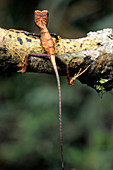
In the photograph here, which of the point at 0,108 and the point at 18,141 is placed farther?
the point at 0,108

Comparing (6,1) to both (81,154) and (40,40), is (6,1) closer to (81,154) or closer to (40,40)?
(40,40)

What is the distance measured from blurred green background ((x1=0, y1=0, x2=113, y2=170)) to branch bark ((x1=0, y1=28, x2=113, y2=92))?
2589mm

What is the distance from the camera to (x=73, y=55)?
2.97m

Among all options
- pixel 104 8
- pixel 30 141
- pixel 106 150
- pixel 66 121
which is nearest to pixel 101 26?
pixel 104 8

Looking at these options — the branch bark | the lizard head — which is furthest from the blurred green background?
the branch bark

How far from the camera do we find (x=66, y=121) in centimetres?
604

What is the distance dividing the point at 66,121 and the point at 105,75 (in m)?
3.15

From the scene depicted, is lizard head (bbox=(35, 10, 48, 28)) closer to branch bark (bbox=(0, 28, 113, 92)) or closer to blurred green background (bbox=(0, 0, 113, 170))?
branch bark (bbox=(0, 28, 113, 92))

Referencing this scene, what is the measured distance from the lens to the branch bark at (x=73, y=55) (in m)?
2.79

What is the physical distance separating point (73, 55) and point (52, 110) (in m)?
3.17

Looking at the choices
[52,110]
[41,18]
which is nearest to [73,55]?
[41,18]

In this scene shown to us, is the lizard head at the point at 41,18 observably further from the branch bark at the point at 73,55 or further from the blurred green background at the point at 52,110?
the blurred green background at the point at 52,110

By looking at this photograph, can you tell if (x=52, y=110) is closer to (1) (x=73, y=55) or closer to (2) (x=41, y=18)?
(2) (x=41, y=18)

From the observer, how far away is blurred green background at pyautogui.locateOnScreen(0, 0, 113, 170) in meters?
5.66
